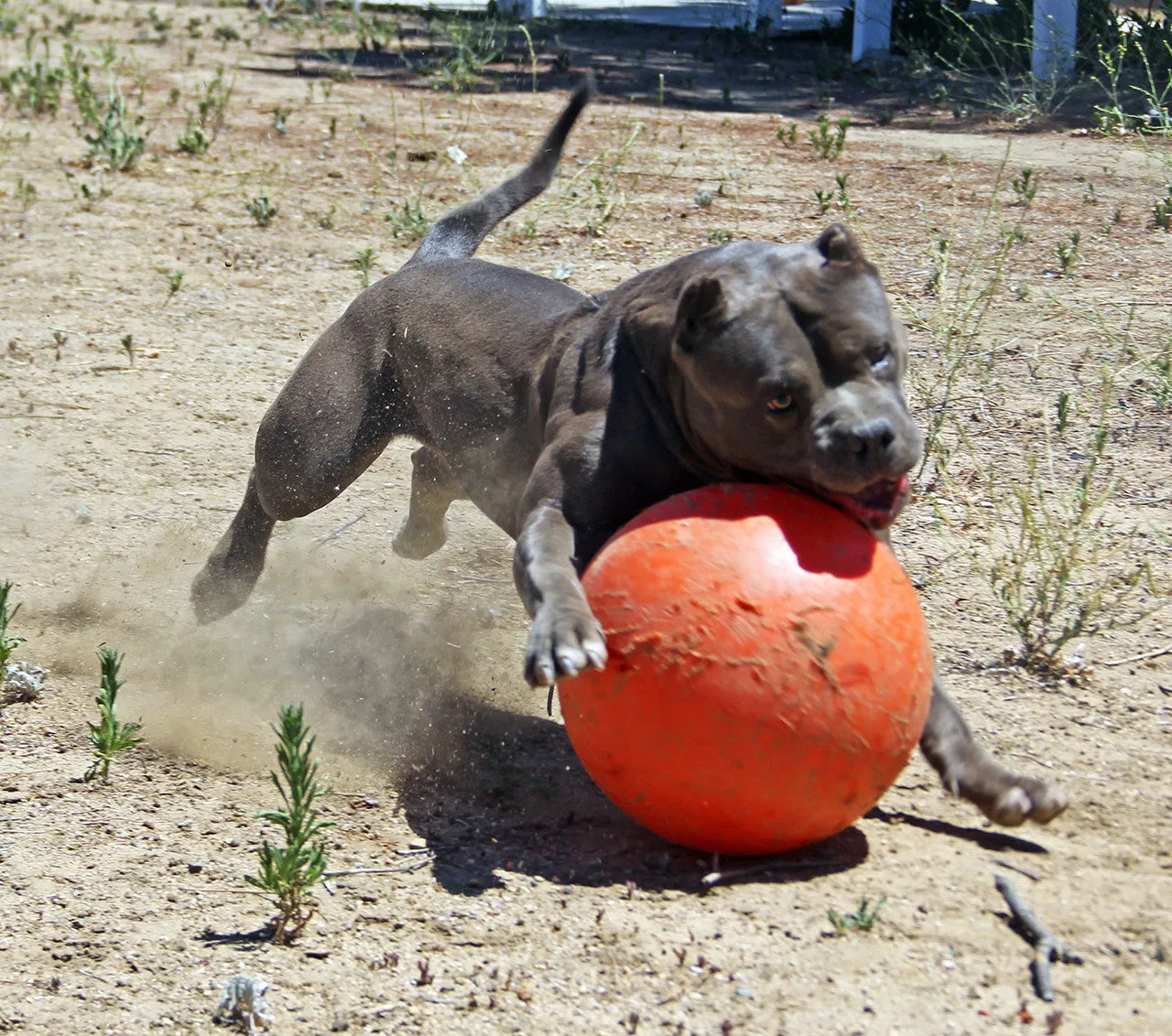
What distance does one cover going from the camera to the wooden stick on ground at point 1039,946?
3115 millimetres

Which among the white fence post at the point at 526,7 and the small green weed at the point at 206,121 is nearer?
the small green weed at the point at 206,121

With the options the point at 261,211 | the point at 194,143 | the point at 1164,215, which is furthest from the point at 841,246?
the point at 194,143

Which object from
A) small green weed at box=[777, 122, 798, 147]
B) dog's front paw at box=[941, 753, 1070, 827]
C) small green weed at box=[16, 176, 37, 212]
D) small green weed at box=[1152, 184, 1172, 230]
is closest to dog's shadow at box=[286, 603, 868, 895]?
dog's front paw at box=[941, 753, 1070, 827]

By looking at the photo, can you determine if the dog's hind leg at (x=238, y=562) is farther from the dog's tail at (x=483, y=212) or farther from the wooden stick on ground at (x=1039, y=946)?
the wooden stick on ground at (x=1039, y=946)

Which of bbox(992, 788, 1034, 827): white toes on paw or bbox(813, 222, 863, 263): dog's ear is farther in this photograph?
bbox(813, 222, 863, 263): dog's ear

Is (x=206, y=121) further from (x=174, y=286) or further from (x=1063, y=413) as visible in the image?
(x=1063, y=413)

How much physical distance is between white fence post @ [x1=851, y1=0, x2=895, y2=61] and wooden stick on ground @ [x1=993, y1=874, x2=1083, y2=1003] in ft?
44.5

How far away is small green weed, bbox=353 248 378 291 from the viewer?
838cm

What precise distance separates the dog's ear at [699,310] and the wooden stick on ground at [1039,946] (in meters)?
1.51

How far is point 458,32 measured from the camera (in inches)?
608

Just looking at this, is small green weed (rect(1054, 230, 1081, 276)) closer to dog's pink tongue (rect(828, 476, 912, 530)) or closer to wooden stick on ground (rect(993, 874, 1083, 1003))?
dog's pink tongue (rect(828, 476, 912, 530))

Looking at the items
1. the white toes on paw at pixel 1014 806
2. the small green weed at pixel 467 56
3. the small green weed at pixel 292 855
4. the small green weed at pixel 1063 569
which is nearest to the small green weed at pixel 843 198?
the small green weed at pixel 1063 569

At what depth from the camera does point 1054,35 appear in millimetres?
12133

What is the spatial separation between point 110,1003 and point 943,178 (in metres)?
8.49
